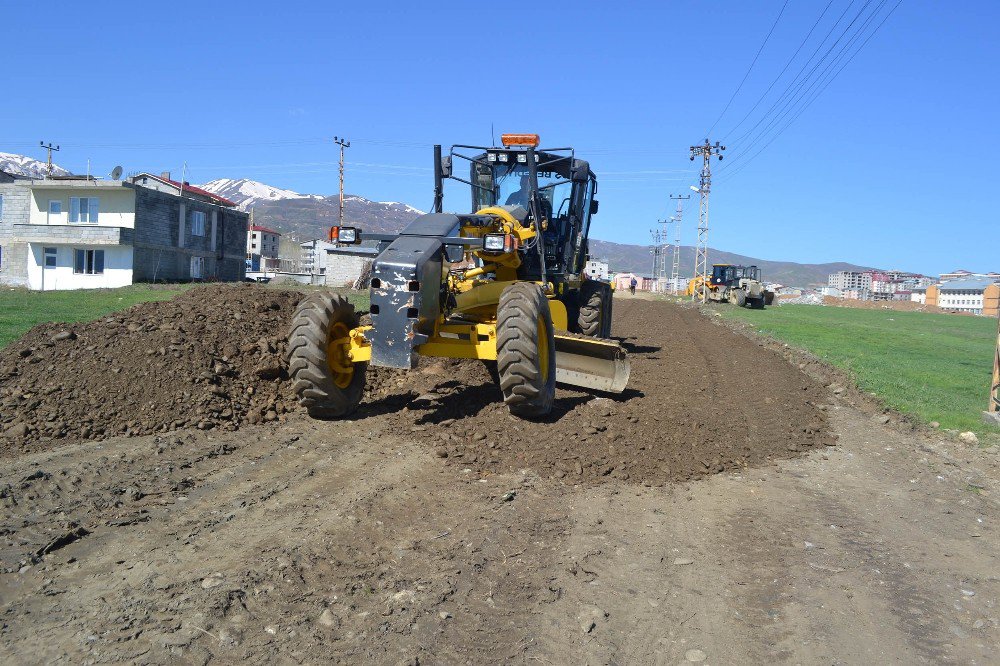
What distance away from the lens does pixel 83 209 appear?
42.5 meters

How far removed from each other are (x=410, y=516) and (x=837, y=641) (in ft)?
9.25

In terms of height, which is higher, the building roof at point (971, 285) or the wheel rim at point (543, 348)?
the building roof at point (971, 285)

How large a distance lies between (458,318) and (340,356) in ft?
4.49

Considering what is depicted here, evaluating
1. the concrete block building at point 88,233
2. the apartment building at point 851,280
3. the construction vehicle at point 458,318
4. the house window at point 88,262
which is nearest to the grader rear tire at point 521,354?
the construction vehicle at point 458,318

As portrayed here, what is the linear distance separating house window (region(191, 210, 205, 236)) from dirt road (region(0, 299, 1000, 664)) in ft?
138

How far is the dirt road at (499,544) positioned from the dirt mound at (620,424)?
0.15ft

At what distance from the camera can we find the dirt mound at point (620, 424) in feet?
23.0

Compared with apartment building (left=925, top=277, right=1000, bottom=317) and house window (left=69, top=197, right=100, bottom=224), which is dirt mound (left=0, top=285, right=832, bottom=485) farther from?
apartment building (left=925, top=277, right=1000, bottom=317)

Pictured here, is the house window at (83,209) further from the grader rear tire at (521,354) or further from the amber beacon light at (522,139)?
the grader rear tire at (521,354)

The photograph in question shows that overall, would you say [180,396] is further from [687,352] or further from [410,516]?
[687,352]

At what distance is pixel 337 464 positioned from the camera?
672cm

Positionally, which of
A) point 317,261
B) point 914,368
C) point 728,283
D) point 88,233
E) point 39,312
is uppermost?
point 88,233

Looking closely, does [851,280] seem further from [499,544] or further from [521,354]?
[499,544]

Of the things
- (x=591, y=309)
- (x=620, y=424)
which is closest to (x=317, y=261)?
(x=591, y=309)
